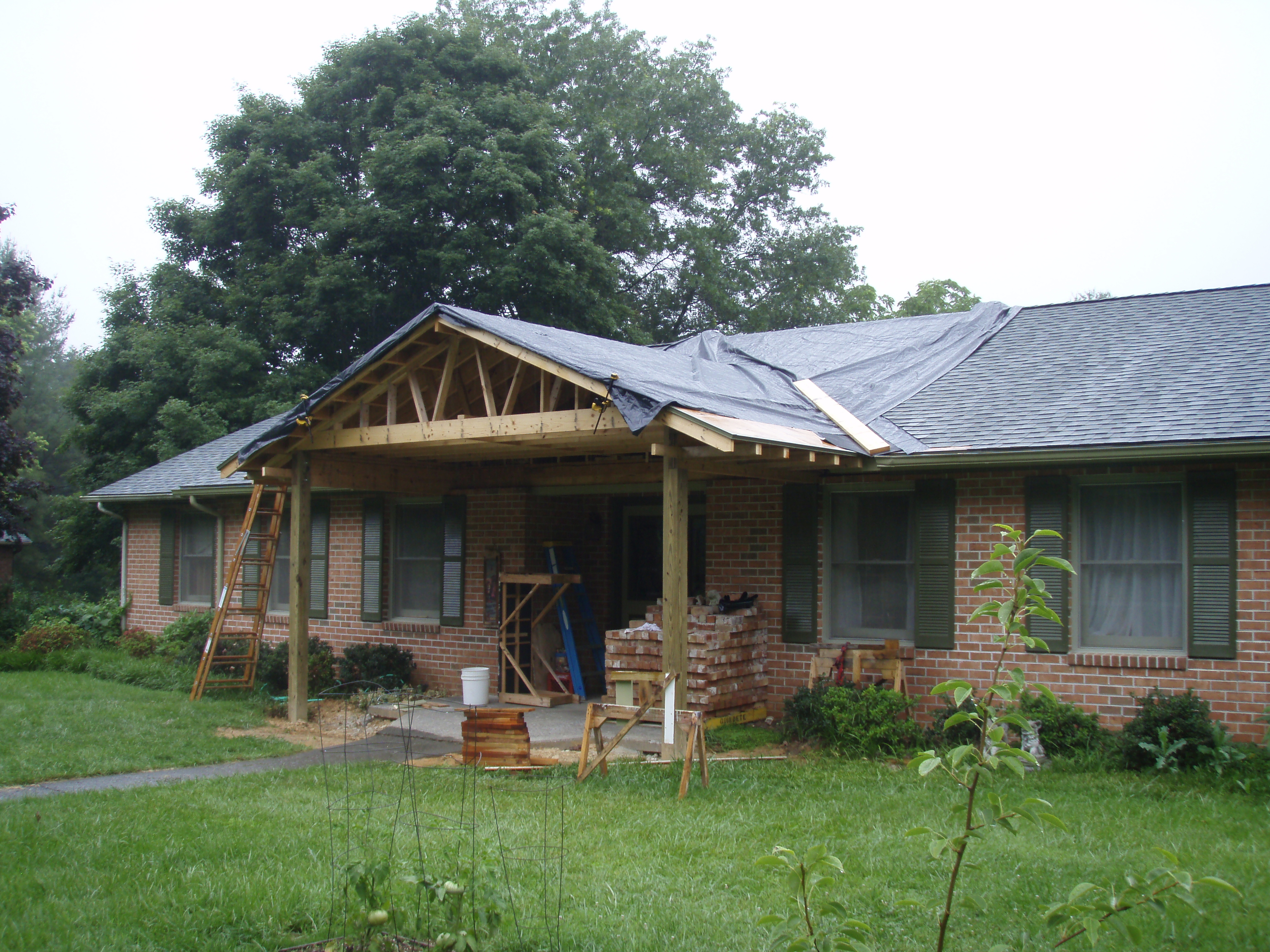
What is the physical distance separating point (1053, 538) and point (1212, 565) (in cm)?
125

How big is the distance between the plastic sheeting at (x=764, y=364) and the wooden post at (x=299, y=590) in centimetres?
64

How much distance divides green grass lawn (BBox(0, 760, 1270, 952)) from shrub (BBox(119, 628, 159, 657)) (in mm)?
9757

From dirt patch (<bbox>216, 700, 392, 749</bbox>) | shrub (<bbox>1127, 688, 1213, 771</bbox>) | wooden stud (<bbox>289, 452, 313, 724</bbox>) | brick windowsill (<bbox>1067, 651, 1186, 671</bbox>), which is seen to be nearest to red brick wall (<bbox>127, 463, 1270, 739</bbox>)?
brick windowsill (<bbox>1067, 651, 1186, 671</bbox>)

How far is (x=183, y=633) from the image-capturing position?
15898mm

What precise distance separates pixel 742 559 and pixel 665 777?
347 centimetres

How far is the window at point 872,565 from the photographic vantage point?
10.3 metres

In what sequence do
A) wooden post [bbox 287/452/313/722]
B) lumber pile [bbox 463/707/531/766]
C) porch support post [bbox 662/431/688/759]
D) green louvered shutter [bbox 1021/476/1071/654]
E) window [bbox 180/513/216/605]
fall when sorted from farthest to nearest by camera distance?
window [bbox 180/513/216/605] → wooden post [bbox 287/452/313/722] → green louvered shutter [bbox 1021/476/1071/654] → lumber pile [bbox 463/707/531/766] → porch support post [bbox 662/431/688/759]

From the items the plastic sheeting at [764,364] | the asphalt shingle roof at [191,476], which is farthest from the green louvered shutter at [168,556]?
the plastic sheeting at [764,364]

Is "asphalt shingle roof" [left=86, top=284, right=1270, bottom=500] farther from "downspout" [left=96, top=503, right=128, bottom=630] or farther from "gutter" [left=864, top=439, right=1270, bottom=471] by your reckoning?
"downspout" [left=96, top=503, right=128, bottom=630]

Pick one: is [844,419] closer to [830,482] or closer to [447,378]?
[830,482]

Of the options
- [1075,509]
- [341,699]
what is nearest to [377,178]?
[341,699]

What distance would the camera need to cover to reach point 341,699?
12.9 metres

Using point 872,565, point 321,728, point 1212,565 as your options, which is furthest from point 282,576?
point 1212,565

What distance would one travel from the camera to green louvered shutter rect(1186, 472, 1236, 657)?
8.55 metres
